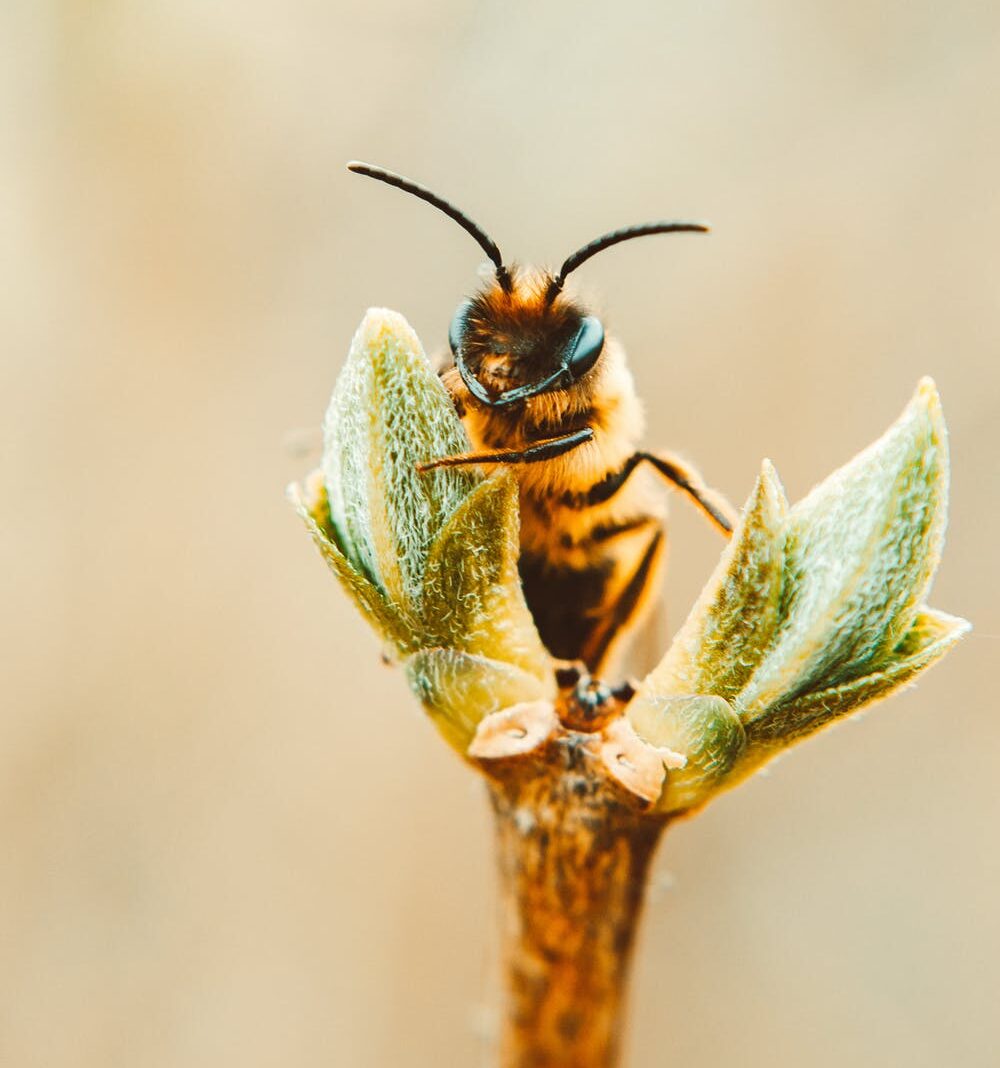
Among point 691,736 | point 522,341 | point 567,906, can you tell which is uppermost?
point 522,341

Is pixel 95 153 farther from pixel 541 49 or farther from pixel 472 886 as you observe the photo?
pixel 472 886

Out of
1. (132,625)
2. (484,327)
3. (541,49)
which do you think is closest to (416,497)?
(484,327)

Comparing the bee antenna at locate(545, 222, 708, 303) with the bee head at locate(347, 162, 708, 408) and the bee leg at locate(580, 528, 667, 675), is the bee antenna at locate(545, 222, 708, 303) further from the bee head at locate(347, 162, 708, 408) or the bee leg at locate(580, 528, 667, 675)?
the bee leg at locate(580, 528, 667, 675)

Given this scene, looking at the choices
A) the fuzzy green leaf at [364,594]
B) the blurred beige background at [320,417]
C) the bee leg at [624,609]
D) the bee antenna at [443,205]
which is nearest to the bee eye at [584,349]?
the bee antenna at [443,205]

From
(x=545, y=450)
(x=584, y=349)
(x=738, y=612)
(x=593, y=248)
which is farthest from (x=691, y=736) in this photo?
(x=593, y=248)

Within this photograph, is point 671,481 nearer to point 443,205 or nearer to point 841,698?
point 443,205

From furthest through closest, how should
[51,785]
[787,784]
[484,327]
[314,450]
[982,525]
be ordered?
[787,784] < [982,525] < [51,785] < [314,450] < [484,327]
